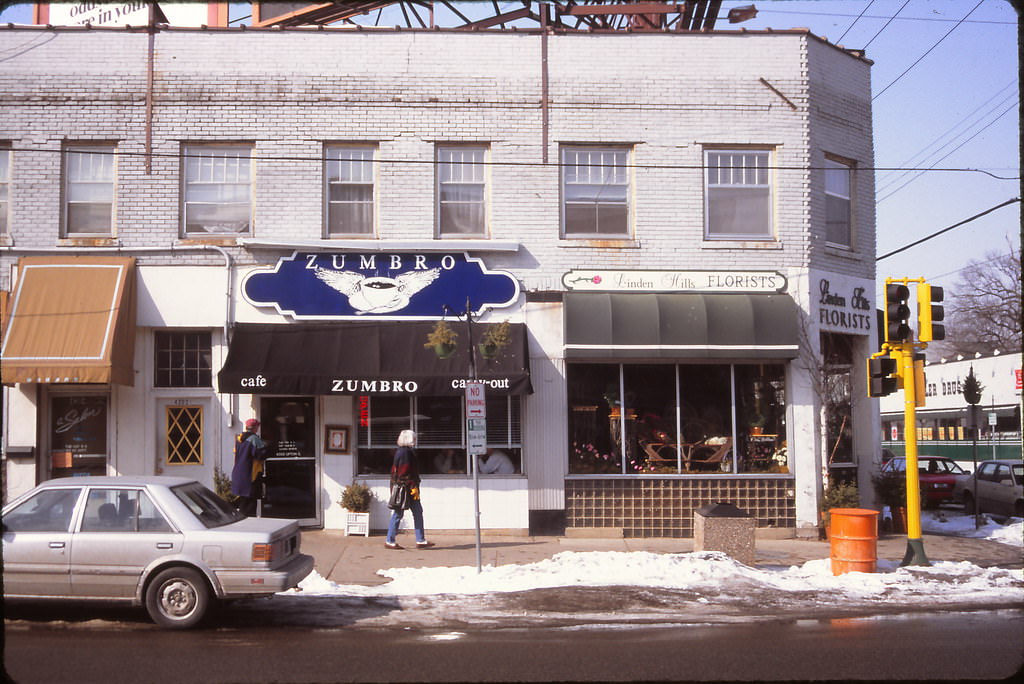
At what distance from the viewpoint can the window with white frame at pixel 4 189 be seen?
15695mm

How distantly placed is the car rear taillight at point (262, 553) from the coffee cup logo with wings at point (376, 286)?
6.93 m

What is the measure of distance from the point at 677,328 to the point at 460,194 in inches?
174

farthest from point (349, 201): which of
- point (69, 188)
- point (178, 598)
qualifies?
point (178, 598)

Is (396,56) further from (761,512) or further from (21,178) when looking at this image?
(761,512)

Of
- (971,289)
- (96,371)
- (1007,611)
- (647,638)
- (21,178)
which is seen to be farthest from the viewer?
(971,289)

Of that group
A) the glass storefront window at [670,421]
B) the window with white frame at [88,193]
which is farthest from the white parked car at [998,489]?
the window with white frame at [88,193]

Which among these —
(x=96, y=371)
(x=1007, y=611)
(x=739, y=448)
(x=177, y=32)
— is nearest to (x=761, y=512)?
(x=739, y=448)

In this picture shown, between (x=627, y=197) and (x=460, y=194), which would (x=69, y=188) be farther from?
(x=627, y=197)

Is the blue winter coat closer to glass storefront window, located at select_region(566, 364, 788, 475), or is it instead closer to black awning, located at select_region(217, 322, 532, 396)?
black awning, located at select_region(217, 322, 532, 396)

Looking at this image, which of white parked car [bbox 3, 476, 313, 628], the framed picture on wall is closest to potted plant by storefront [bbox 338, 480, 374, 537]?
the framed picture on wall

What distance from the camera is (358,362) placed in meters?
14.8

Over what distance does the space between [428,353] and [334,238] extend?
2747mm

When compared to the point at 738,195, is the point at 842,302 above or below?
below

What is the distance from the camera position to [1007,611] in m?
10.2
